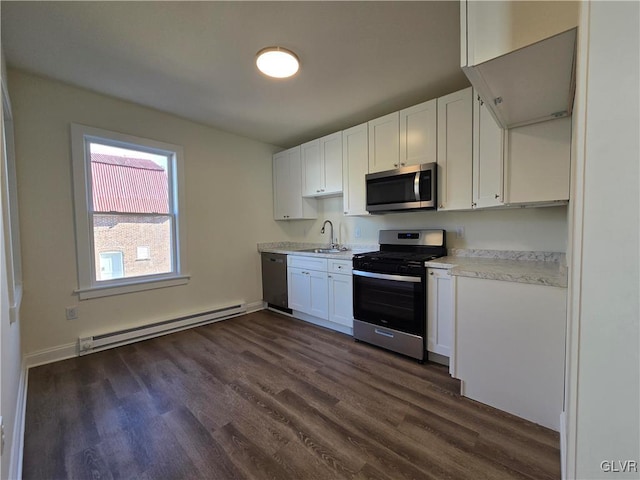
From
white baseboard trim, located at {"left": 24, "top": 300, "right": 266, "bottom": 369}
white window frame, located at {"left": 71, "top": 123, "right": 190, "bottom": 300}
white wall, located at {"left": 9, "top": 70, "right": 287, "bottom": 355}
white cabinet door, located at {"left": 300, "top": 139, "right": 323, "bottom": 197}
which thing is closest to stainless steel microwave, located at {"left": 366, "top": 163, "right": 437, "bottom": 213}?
white cabinet door, located at {"left": 300, "top": 139, "right": 323, "bottom": 197}

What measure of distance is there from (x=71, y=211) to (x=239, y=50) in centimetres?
215

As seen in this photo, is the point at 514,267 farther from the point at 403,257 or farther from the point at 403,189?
the point at 403,189

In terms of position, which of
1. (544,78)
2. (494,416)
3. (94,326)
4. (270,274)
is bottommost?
(494,416)

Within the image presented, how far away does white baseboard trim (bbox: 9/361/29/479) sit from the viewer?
4.02 feet

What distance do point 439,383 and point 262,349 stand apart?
161 centimetres

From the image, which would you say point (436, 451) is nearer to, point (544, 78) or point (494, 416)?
point (494, 416)

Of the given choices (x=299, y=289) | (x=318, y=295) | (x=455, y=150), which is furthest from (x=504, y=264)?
(x=299, y=289)

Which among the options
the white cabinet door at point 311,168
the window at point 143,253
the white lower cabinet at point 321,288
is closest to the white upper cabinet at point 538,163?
the white lower cabinet at point 321,288

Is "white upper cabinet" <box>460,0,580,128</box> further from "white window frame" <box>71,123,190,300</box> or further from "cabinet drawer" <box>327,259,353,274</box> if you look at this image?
"white window frame" <box>71,123,190,300</box>

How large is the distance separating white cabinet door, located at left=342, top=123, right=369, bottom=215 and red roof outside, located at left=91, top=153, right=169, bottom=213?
2146mm

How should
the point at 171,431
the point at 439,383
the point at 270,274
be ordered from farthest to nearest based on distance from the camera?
1. the point at 270,274
2. the point at 439,383
3. the point at 171,431

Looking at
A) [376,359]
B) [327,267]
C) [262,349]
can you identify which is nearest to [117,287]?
[262,349]

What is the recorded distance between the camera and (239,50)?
1959 mm

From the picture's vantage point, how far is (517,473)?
130cm
